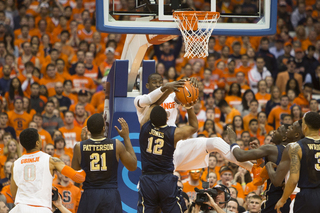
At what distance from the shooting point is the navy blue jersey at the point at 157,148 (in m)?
6.54

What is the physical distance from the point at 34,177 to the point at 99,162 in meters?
0.80

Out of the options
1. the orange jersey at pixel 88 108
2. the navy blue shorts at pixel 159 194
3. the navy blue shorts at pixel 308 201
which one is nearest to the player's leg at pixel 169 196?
the navy blue shorts at pixel 159 194

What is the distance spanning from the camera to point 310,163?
19.9 ft

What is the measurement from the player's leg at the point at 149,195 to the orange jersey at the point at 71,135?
210 inches

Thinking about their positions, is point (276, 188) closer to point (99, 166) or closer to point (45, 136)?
point (99, 166)

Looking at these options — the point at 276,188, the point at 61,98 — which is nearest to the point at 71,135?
the point at 61,98

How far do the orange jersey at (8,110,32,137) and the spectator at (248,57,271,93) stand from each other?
6.12 m

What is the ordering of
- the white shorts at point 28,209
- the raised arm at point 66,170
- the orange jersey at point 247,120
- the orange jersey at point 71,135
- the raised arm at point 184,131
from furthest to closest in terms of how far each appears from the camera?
the orange jersey at point 247,120 < the orange jersey at point 71,135 < the raised arm at point 184,131 < the raised arm at point 66,170 < the white shorts at point 28,209

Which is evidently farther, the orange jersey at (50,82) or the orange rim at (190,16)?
the orange jersey at (50,82)

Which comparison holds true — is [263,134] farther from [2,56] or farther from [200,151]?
[2,56]

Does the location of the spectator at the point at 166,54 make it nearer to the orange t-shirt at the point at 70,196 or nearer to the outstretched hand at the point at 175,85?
the orange t-shirt at the point at 70,196

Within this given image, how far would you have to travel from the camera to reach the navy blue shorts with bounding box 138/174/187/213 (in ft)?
21.3

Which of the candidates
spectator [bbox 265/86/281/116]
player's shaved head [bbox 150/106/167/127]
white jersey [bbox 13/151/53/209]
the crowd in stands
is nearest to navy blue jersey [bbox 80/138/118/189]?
white jersey [bbox 13/151/53/209]

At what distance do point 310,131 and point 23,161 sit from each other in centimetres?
361
